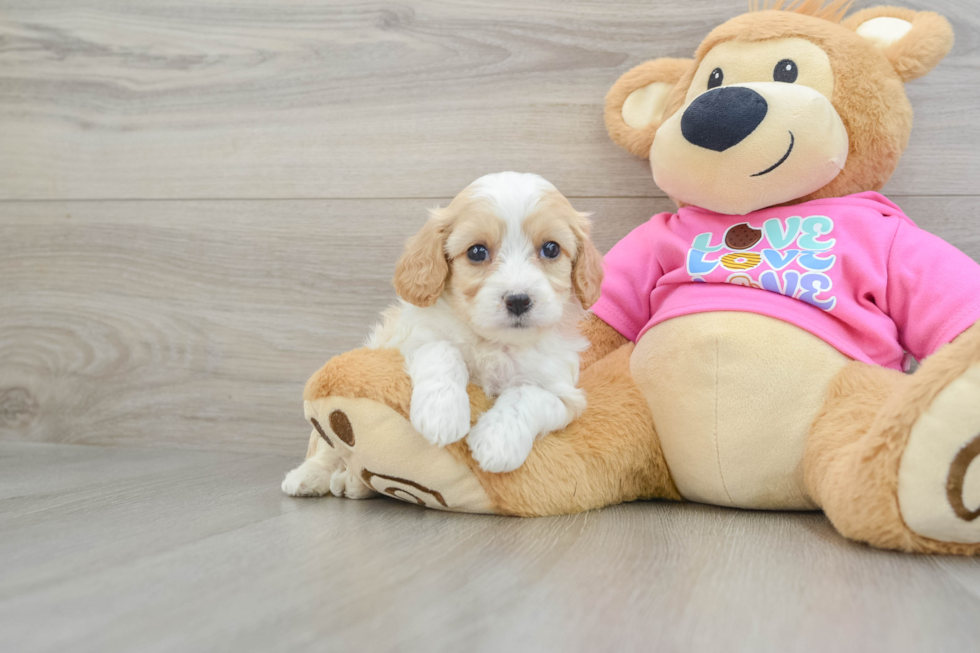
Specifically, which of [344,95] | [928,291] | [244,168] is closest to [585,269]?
[928,291]

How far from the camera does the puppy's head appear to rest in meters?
1.07

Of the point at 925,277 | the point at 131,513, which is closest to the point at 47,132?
the point at 131,513

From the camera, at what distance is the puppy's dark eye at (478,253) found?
1126mm

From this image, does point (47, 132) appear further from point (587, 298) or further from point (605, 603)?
point (605, 603)

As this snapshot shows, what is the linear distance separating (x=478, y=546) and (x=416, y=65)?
1199 millimetres

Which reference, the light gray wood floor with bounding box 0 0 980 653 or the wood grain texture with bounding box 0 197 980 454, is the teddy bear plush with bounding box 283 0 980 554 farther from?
the wood grain texture with bounding box 0 197 980 454

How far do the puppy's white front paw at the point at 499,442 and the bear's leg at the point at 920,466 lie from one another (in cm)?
42

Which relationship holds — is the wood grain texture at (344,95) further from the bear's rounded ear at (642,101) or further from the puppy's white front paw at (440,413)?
the puppy's white front paw at (440,413)

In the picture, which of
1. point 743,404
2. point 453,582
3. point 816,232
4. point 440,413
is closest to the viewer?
point 453,582

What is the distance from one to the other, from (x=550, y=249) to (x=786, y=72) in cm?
51

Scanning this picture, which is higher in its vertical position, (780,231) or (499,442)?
(780,231)

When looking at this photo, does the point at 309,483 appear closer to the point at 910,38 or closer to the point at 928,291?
the point at 928,291

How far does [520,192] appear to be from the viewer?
1.13 m

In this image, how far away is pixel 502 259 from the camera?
112 cm
